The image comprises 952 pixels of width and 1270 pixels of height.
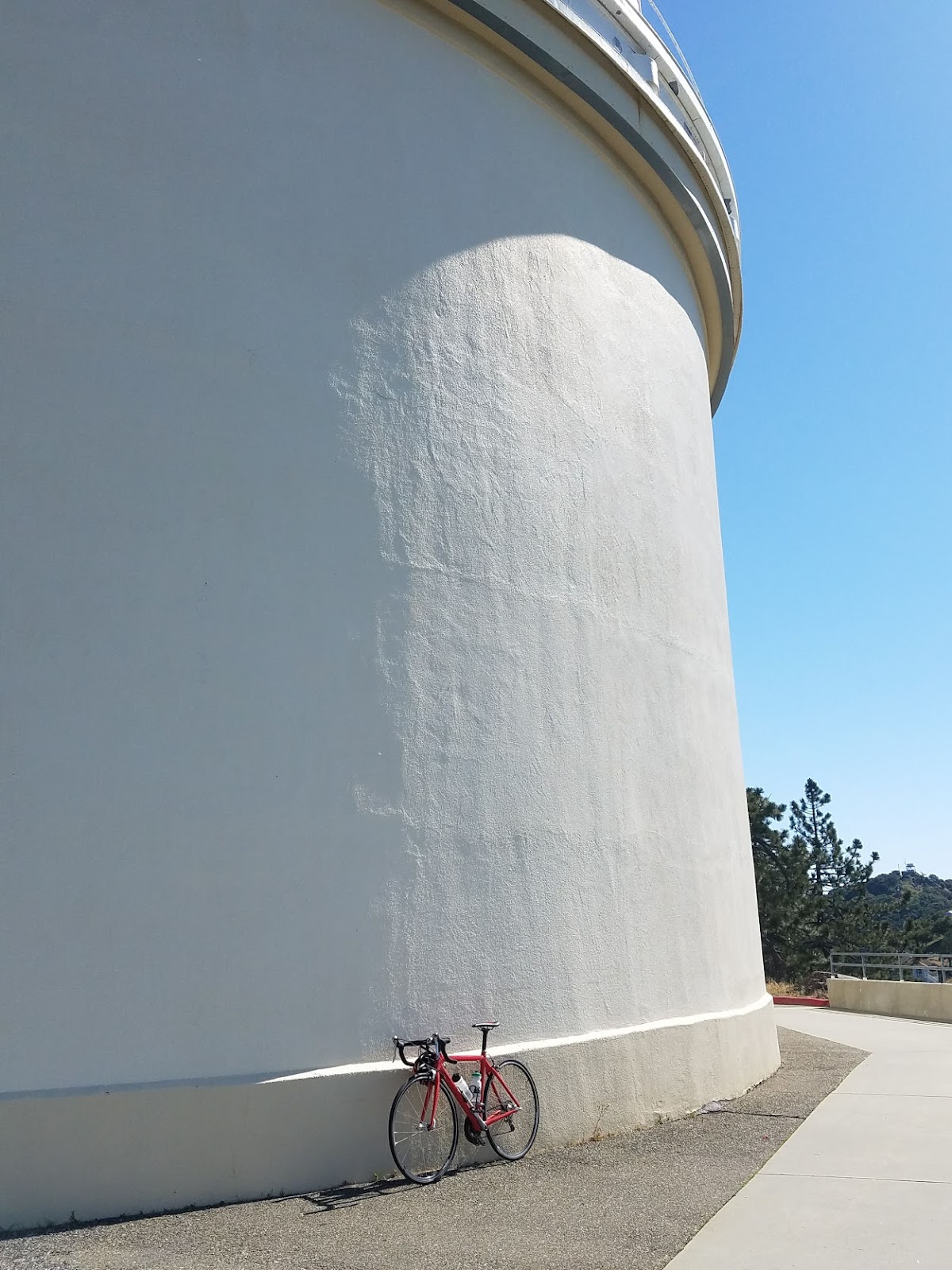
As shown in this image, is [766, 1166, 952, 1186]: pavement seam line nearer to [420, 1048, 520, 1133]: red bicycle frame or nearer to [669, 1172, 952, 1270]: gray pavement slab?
[669, 1172, 952, 1270]: gray pavement slab

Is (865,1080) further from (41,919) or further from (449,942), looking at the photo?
(41,919)

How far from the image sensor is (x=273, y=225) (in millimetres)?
7852

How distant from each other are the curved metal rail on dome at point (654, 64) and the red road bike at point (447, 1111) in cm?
861

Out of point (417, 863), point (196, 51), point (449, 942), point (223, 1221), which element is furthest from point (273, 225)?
point (223, 1221)

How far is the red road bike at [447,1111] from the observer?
22.3 feet

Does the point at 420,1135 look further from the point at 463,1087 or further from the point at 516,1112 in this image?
the point at 516,1112

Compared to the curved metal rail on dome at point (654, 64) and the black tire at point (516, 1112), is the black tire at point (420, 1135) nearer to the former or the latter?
the black tire at point (516, 1112)

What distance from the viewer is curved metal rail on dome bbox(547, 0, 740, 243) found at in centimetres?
1041

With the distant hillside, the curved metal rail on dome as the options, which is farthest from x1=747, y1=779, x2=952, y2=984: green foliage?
the distant hillside

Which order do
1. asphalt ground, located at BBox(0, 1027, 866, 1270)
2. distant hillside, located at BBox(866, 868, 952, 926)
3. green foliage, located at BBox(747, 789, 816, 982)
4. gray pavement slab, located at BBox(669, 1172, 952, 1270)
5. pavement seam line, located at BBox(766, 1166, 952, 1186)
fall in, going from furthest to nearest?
distant hillside, located at BBox(866, 868, 952, 926)
green foliage, located at BBox(747, 789, 816, 982)
pavement seam line, located at BBox(766, 1166, 952, 1186)
asphalt ground, located at BBox(0, 1027, 866, 1270)
gray pavement slab, located at BBox(669, 1172, 952, 1270)

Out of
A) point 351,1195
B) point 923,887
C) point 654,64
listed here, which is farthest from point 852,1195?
point 923,887

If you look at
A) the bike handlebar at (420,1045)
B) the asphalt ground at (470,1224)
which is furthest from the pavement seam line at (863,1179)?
the bike handlebar at (420,1045)

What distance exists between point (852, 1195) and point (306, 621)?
4.74 metres

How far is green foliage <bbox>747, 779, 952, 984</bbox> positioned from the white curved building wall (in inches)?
1215
